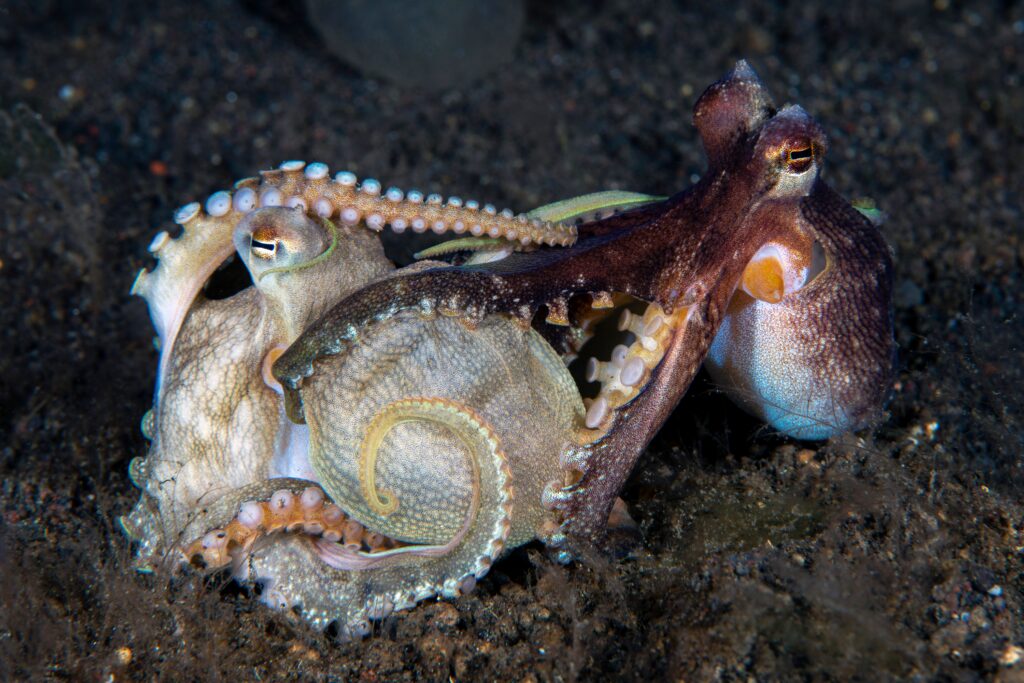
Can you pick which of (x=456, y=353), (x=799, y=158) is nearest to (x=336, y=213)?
(x=456, y=353)

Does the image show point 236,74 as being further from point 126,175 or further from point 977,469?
point 977,469

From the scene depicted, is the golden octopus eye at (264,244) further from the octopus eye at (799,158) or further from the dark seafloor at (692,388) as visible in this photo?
the octopus eye at (799,158)

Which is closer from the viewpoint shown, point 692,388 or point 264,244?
point 264,244

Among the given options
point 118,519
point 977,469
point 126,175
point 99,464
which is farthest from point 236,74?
point 977,469

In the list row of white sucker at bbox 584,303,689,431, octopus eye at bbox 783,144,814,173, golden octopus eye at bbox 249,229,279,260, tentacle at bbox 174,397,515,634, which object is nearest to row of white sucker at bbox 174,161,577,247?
golden octopus eye at bbox 249,229,279,260

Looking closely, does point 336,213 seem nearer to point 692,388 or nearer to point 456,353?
point 456,353

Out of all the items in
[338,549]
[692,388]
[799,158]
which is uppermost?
[799,158]

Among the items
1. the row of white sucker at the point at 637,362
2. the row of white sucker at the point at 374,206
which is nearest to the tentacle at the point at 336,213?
the row of white sucker at the point at 374,206

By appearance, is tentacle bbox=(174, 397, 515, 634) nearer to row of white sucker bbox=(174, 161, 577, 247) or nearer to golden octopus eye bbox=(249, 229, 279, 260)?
row of white sucker bbox=(174, 161, 577, 247)

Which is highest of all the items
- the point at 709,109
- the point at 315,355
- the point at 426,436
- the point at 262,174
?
the point at 709,109
